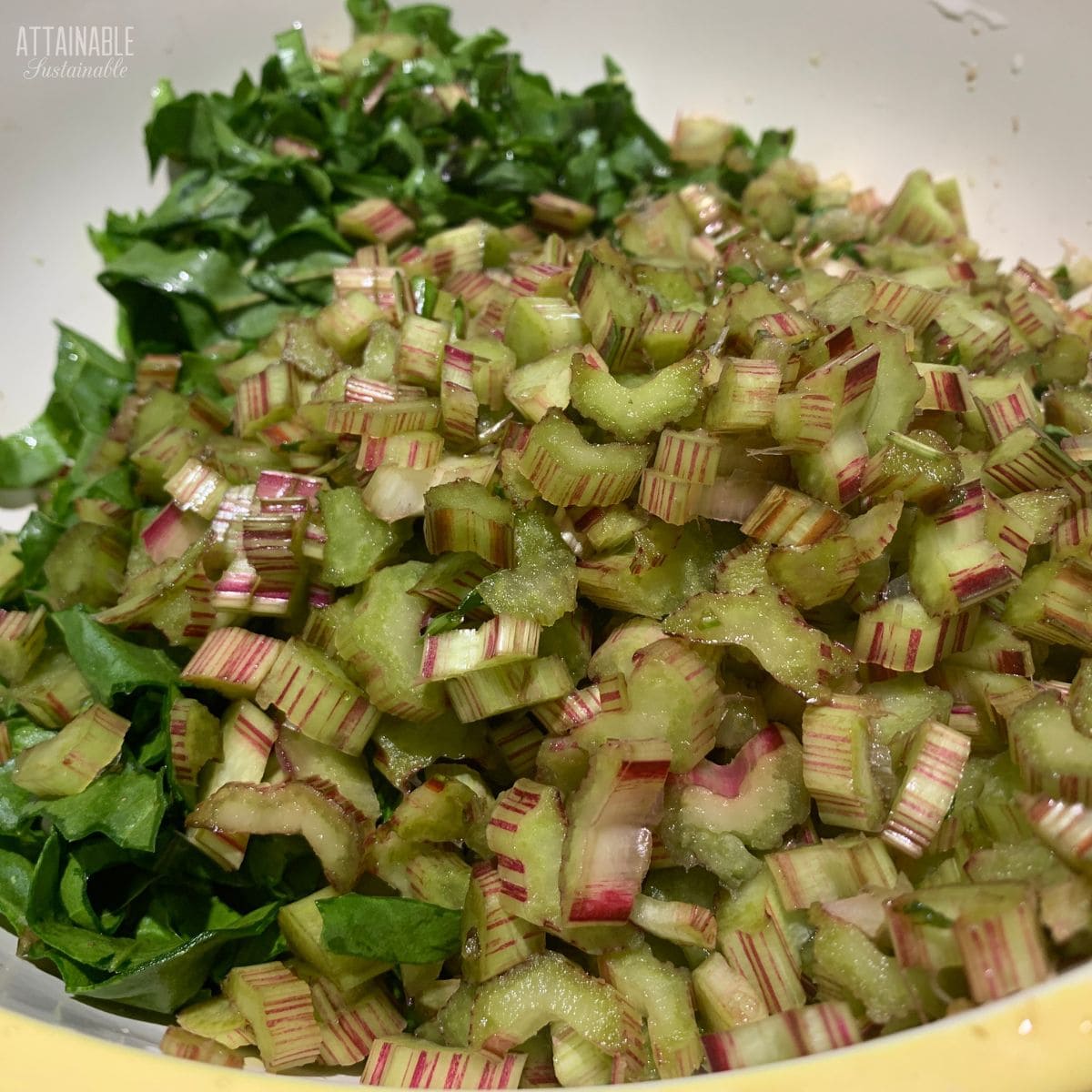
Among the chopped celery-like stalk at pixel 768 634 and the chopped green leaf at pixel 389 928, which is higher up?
the chopped celery-like stalk at pixel 768 634

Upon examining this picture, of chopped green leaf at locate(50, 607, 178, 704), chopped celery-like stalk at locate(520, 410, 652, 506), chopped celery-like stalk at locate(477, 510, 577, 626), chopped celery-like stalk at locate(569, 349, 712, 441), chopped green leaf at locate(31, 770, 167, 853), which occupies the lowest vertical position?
chopped green leaf at locate(31, 770, 167, 853)

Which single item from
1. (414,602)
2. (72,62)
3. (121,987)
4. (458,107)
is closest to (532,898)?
(414,602)

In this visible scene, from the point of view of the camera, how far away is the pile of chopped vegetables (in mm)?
1147

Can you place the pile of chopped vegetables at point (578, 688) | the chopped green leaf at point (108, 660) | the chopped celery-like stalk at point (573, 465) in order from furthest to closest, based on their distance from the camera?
the chopped green leaf at point (108, 660) < the chopped celery-like stalk at point (573, 465) < the pile of chopped vegetables at point (578, 688)

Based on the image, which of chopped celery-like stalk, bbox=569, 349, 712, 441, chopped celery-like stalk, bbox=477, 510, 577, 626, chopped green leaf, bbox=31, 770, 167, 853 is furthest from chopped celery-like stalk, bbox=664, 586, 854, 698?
chopped green leaf, bbox=31, 770, 167, 853

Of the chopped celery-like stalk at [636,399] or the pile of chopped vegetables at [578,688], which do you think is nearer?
the pile of chopped vegetables at [578,688]

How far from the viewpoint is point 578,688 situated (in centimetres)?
132

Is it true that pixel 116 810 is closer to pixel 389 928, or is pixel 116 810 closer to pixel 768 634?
pixel 389 928

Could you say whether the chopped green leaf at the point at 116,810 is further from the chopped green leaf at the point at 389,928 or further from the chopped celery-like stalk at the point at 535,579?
the chopped celery-like stalk at the point at 535,579

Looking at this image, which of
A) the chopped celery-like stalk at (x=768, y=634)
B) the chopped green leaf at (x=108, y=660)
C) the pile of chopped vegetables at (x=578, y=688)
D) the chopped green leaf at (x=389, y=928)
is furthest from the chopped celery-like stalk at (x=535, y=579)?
the chopped green leaf at (x=108, y=660)

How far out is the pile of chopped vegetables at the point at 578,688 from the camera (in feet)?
3.76

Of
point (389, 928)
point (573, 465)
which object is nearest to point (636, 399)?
point (573, 465)

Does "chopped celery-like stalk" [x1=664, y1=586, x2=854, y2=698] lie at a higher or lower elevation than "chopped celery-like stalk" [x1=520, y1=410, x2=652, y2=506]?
lower

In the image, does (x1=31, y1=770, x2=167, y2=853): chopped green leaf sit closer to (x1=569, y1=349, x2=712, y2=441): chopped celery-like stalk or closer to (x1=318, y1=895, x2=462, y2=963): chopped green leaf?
(x1=318, y1=895, x2=462, y2=963): chopped green leaf
